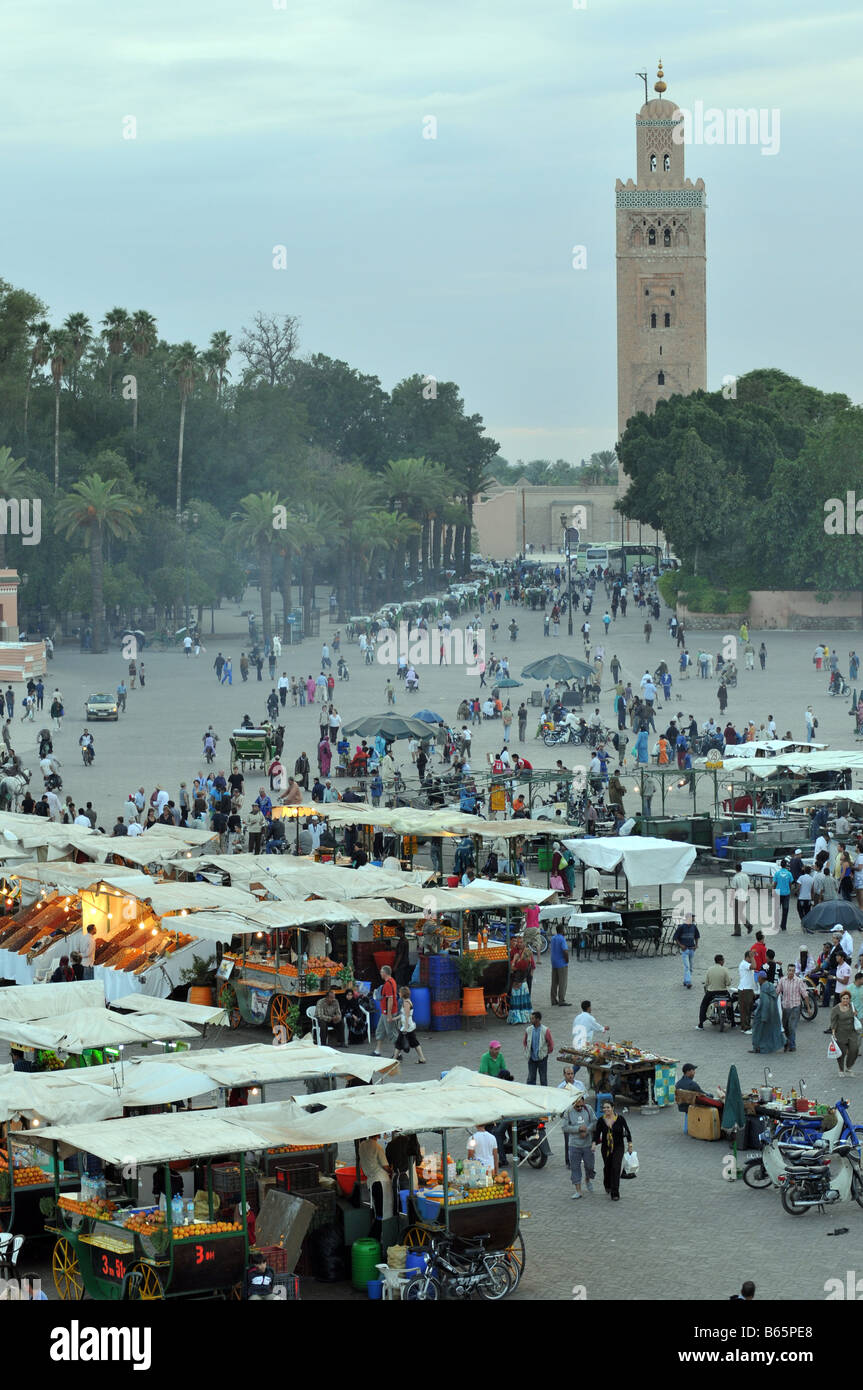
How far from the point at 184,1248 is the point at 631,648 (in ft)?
177

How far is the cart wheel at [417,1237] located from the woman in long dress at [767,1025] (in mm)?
6911

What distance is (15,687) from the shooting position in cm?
6044

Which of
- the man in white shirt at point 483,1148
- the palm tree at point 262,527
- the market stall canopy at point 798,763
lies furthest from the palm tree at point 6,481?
the man in white shirt at point 483,1148

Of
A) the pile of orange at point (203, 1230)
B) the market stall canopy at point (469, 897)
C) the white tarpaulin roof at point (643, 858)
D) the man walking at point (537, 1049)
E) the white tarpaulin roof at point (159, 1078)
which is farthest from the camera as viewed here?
the white tarpaulin roof at point (643, 858)

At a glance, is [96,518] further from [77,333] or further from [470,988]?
[470,988]

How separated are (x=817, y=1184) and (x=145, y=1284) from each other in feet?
18.0

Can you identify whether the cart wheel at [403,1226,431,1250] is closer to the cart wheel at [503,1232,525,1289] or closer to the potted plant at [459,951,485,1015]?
the cart wheel at [503,1232,525,1289]

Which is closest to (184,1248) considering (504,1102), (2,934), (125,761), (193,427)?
(504,1102)

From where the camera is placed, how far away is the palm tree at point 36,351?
8631cm

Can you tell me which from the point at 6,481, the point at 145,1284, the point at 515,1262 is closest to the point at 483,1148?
the point at 515,1262

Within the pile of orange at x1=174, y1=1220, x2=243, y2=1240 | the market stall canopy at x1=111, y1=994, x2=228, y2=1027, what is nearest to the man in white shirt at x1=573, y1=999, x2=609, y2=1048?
the market stall canopy at x1=111, y1=994, x2=228, y2=1027

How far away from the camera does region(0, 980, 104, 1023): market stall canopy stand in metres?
18.0

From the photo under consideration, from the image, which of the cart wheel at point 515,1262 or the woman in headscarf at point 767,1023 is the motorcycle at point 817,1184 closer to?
the cart wheel at point 515,1262
